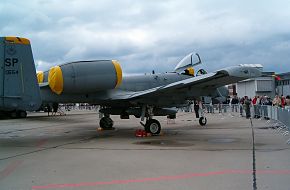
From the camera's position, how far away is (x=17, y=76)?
9.15 m

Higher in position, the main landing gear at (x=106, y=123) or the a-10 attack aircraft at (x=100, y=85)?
the a-10 attack aircraft at (x=100, y=85)

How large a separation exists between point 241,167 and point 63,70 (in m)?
6.07

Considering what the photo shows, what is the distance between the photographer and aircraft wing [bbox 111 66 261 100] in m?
9.07

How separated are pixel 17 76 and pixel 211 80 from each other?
18.4ft

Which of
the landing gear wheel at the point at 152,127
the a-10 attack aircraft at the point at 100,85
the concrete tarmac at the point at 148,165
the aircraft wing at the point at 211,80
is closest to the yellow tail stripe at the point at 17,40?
the a-10 attack aircraft at the point at 100,85

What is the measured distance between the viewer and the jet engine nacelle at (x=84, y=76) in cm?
998

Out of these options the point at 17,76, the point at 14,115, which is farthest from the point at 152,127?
the point at 14,115

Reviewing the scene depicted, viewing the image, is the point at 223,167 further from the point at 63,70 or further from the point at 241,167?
the point at 63,70

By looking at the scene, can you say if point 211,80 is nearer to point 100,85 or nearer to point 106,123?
point 100,85

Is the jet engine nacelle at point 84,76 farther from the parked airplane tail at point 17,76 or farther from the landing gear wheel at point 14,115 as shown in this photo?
the landing gear wheel at point 14,115

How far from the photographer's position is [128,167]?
6539 mm

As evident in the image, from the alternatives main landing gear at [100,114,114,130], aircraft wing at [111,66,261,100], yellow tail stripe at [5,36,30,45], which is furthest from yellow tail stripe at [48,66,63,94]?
main landing gear at [100,114,114,130]

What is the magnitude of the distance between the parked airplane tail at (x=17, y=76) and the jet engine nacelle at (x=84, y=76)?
0.80 metres

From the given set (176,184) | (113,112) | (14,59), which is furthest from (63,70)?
(176,184)
